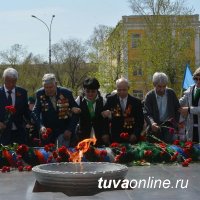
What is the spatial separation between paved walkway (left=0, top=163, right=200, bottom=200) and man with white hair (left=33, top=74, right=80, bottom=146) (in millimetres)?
1092

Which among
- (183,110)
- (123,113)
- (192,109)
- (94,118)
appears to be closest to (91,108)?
(94,118)

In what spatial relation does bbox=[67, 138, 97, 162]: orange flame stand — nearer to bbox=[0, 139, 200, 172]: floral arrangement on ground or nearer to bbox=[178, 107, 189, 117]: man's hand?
bbox=[0, 139, 200, 172]: floral arrangement on ground

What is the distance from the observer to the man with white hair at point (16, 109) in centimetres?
Answer: 501

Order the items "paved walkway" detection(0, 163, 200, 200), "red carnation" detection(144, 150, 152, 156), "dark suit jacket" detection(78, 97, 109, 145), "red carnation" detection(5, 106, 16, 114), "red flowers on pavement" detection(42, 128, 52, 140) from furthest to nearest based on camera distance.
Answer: "dark suit jacket" detection(78, 97, 109, 145)
"red carnation" detection(5, 106, 16, 114)
"red flowers on pavement" detection(42, 128, 52, 140)
"red carnation" detection(144, 150, 152, 156)
"paved walkway" detection(0, 163, 200, 200)

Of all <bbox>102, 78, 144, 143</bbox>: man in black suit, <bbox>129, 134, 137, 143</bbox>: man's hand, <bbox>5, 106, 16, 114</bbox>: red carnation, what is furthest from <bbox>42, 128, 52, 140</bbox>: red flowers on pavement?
A: <bbox>129, 134, 137, 143</bbox>: man's hand

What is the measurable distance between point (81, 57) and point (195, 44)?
11.1m

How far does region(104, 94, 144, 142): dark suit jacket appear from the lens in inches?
200

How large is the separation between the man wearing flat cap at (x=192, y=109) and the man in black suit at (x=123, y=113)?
20.8 inches

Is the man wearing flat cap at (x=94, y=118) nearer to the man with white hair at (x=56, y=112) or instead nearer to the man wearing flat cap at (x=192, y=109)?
the man with white hair at (x=56, y=112)

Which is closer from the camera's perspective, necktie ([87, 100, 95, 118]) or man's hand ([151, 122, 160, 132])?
man's hand ([151, 122, 160, 132])

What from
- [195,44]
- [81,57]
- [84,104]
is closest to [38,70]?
[81,57]

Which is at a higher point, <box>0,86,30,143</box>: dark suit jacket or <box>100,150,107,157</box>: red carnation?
<box>0,86,30,143</box>: dark suit jacket

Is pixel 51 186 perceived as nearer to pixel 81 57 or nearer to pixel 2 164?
pixel 2 164

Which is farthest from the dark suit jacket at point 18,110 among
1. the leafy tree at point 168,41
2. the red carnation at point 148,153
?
the leafy tree at point 168,41
